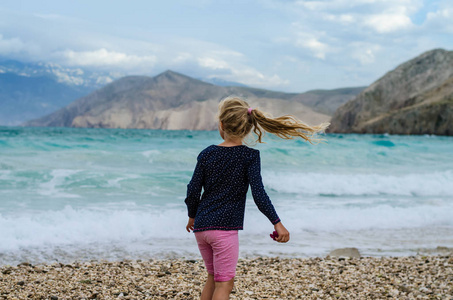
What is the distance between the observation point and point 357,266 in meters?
5.11

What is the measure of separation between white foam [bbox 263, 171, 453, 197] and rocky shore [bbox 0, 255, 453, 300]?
6.17 metres

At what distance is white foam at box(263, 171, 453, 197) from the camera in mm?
11711

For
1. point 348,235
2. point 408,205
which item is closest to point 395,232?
point 348,235

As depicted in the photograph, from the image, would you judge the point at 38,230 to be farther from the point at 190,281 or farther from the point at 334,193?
the point at 334,193

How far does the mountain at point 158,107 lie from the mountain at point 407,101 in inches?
1019

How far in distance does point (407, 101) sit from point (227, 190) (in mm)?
104445

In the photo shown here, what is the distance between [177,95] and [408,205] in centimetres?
17728

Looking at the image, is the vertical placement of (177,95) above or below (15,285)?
above

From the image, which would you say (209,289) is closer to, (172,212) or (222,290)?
(222,290)

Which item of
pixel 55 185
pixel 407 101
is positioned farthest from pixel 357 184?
pixel 407 101

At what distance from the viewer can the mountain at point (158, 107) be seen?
138 m

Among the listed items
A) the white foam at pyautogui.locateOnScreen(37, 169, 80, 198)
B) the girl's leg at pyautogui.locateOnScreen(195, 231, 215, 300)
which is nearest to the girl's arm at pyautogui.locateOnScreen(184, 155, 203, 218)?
the girl's leg at pyautogui.locateOnScreen(195, 231, 215, 300)

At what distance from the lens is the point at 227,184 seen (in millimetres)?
2523

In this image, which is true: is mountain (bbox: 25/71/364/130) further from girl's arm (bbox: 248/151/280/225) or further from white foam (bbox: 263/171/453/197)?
girl's arm (bbox: 248/151/280/225)
